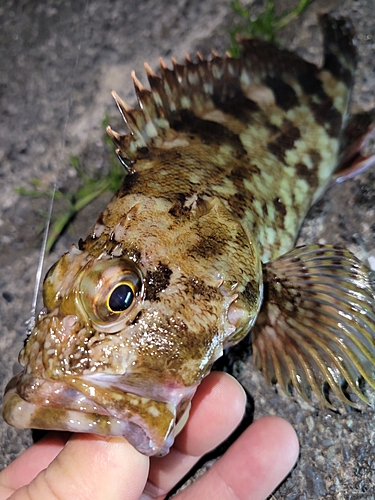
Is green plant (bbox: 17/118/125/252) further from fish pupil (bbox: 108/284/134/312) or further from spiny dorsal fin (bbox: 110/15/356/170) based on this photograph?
fish pupil (bbox: 108/284/134/312)

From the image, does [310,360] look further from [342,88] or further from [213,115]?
[342,88]

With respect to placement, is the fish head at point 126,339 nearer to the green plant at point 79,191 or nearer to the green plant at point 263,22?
the green plant at point 79,191

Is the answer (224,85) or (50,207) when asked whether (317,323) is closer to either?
(224,85)

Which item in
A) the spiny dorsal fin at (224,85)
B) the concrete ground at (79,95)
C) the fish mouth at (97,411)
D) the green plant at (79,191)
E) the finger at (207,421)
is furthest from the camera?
the green plant at (79,191)

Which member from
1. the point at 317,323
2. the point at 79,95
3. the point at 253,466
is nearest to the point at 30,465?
the point at 253,466

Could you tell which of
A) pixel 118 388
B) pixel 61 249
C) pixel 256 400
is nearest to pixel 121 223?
pixel 118 388

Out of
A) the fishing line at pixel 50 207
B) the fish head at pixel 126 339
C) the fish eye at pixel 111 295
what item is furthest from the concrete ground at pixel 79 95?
the fish eye at pixel 111 295
